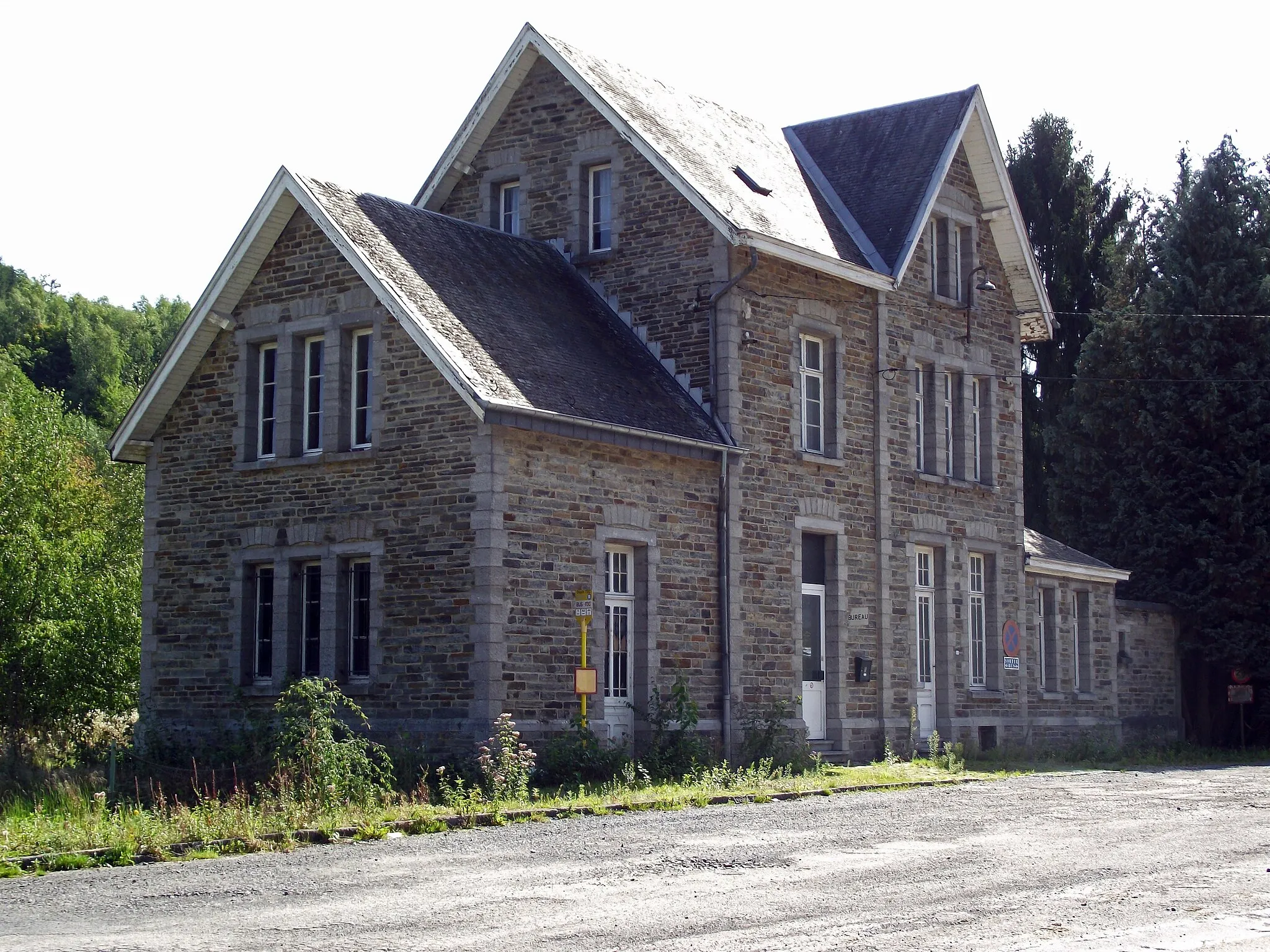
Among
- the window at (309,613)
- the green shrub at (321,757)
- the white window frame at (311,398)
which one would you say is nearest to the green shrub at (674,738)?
the green shrub at (321,757)

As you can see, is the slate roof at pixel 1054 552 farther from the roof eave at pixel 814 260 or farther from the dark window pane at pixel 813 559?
the roof eave at pixel 814 260

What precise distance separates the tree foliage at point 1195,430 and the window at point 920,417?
865 cm

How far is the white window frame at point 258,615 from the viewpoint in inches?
793

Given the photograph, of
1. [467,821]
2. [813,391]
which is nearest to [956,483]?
[813,391]

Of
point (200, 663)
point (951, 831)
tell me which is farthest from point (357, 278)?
point (951, 831)

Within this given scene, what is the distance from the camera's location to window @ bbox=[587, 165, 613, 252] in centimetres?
2341

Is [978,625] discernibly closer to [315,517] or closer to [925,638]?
[925,638]

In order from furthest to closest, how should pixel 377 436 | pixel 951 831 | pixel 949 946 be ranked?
1. pixel 377 436
2. pixel 951 831
3. pixel 949 946

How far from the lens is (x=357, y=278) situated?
19.4m

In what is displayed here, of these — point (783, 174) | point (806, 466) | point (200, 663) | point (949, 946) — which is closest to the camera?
point (949, 946)

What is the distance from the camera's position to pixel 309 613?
19.8 meters

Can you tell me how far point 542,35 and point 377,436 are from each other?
7.51 metres

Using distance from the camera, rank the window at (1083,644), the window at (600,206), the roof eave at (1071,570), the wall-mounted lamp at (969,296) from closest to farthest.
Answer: the window at (600,206), the wall-mounted lamp at (969,296), the roof eave at (1071,570), the window at (1083,644)

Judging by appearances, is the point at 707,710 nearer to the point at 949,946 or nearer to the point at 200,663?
the point at 200,663
